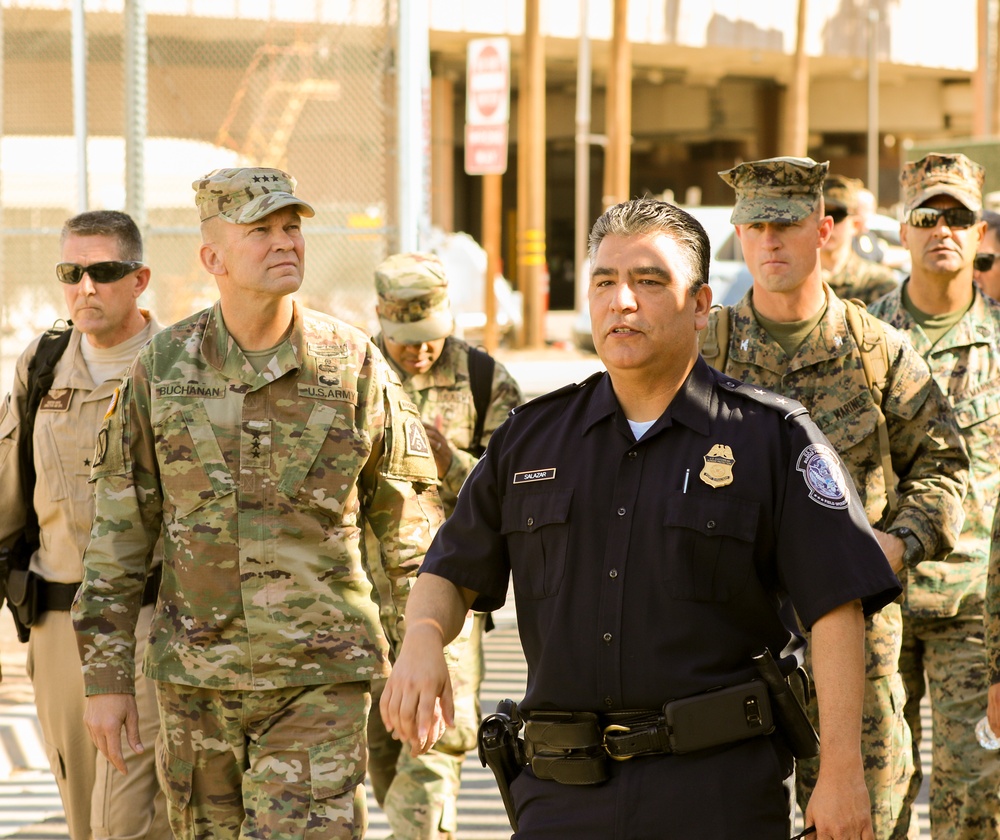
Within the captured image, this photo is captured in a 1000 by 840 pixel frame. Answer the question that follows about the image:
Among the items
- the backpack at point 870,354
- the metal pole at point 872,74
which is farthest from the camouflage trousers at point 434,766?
the metal pole at point 872,74

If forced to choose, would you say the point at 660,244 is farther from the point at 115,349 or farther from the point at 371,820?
the point at 371,820

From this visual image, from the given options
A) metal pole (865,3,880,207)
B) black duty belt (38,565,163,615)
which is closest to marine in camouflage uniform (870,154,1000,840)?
black duty belt (38,565,163,615)

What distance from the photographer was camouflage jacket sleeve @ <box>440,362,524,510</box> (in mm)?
5797

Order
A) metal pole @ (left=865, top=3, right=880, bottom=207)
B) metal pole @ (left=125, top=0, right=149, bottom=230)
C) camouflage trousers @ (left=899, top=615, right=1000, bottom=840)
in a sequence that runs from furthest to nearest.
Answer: metal pole @ (left=865, top=3, right=880, bottom=207) < metal pole @ (left=125, top=0, right=149, bottom=230) < camouflage trousers @ (left=899, top=615, right=1000, bottom=840)

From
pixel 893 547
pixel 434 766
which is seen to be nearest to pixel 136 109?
pixel 434 766

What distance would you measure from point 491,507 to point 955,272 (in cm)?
297

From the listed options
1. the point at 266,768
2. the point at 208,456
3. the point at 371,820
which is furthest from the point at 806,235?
the point at 371,820

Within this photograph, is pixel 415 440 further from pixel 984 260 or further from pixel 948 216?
pixel 984 260

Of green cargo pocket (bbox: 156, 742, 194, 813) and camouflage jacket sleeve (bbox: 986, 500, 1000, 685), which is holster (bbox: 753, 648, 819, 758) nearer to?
camouflage jacket sleeve (bbox: 986, 500, 1000, 685)

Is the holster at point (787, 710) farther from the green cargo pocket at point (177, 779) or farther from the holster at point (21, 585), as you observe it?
the holster at point (21, 585)

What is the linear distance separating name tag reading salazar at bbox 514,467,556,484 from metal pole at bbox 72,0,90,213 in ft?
17.6

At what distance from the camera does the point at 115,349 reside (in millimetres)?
5262

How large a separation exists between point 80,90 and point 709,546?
19.4 ft

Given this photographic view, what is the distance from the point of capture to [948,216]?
584 centimetres
